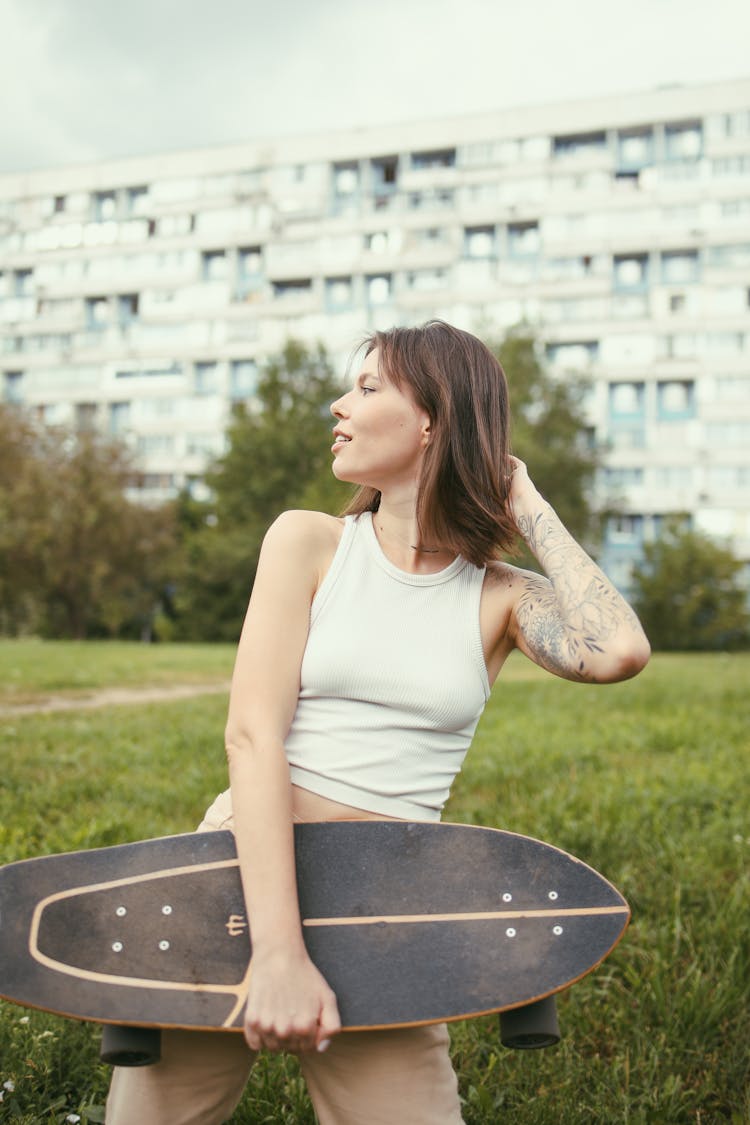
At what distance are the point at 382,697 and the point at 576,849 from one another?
2.43 metres

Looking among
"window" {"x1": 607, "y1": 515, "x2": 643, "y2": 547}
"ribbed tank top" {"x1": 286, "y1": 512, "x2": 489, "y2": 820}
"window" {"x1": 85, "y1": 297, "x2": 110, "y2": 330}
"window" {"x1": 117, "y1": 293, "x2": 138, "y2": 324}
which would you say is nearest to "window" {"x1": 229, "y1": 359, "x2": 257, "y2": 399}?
"window" {"x1": 117, "y1": 293, "x2": 138, "y2": 324}

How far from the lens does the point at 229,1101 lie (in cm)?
165

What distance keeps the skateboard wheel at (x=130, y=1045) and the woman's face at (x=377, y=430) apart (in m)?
1.01

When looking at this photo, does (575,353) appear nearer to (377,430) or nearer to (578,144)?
(578,144)

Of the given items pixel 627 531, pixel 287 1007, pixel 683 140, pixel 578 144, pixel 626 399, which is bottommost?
pixel 627 531

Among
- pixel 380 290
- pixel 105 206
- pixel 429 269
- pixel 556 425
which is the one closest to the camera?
pixel 556 425

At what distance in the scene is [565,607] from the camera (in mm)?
1833

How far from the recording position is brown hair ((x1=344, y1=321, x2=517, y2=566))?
6.18 feet

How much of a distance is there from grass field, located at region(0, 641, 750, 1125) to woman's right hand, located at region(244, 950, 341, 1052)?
924 mm

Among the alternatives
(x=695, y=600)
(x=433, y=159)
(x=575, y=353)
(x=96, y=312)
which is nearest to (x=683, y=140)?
(x=575, y=353)

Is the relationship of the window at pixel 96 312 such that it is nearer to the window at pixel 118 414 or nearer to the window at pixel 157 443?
the window at pixel 118 414

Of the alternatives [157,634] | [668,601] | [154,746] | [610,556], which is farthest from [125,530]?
[154,746]

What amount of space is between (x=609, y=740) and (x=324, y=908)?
5452 millimetres

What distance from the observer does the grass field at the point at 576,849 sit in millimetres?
2283
